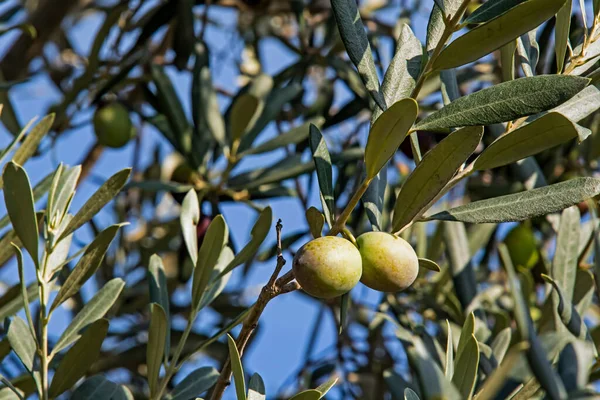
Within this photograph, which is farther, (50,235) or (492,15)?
(50,235)

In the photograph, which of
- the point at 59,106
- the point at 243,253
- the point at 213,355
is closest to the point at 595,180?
the point at 243,253

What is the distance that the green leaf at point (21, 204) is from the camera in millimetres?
971

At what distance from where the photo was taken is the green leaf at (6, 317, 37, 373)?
1.03 metres

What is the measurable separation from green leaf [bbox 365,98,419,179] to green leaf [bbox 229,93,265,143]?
93 cm

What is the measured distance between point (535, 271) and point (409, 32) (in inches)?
51.5

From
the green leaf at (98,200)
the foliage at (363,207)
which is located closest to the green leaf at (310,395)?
the foliage at (363,207)

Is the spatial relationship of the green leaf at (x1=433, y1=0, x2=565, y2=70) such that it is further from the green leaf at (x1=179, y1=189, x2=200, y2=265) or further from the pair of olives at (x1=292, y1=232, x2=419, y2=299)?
the green leaf at (x1=179, y1=189, x2=200, y2=265)

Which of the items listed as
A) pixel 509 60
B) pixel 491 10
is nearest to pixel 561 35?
pixel 509 60

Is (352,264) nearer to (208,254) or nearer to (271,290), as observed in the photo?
(271,290)

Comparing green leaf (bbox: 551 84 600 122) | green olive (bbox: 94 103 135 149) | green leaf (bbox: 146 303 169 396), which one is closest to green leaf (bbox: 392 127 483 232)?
green leaf (bbox: 551 84 600 122)

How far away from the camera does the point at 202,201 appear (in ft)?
6.31

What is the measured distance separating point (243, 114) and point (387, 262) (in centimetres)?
102

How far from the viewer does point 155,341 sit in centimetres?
101

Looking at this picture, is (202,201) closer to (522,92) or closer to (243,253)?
(243,253)
